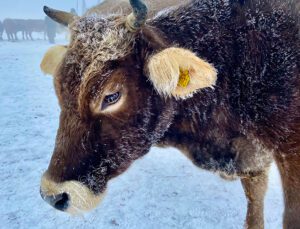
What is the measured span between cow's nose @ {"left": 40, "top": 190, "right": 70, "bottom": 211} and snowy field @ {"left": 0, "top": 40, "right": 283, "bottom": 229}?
1355mm

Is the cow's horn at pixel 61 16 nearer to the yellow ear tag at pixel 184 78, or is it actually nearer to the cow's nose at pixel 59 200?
the yellow ear tag at pixel 184 78

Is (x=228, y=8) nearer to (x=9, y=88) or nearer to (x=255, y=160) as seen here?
(x=255, y=160)

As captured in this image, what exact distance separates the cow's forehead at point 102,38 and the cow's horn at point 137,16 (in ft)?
0.20

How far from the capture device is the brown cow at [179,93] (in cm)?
225

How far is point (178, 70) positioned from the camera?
2100 millimetres

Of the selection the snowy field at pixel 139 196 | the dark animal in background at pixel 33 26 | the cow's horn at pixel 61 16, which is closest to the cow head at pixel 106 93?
the cow's horn at pixel 61 16

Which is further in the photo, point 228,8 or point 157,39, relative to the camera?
point 228,8

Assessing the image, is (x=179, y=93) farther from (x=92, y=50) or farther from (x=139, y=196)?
(x=139, y=196)

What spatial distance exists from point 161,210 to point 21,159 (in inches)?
91.7

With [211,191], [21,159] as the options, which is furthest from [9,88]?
[211,191]

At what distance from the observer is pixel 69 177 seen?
2285 millimetres

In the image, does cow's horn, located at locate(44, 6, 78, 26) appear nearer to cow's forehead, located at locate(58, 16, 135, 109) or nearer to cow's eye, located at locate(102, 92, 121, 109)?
cow's forehead, located at locate(58, 16, 135, 109)

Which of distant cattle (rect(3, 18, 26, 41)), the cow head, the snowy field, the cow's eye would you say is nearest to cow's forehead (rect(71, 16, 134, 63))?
the cow head

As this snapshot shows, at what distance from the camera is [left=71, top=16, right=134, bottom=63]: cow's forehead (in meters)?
2.28
